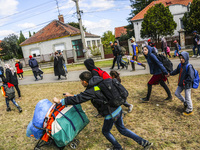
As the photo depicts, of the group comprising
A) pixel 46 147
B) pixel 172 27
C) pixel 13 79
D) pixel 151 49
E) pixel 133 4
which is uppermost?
pixel 133 4

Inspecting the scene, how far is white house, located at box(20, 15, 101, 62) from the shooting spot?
2527cm

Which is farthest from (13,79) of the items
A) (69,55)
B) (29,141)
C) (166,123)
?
(69,55)

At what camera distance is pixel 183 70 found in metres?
4.02

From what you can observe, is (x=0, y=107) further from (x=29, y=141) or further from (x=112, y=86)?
(x=112, y=86)

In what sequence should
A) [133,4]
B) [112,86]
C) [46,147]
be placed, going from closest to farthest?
[112,86] → [46,147] → [133,4]

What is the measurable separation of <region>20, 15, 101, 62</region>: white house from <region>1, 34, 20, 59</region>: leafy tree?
982 cm

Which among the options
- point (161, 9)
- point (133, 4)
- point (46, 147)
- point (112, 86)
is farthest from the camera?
point (133, 4)

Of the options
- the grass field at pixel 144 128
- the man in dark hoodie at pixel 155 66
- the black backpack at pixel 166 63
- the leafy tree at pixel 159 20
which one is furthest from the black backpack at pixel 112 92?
A: the leafy tree at pixel 159 20

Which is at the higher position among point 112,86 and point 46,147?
point 112,86

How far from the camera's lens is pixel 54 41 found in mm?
26250

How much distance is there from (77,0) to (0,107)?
13166 mm

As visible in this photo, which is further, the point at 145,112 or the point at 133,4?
the point at 133,4

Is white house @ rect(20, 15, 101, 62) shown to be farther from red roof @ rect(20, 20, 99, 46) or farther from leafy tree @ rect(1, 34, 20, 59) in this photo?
leafy tree @ rect(1, 34, 20, 59)

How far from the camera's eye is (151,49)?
16.1ft
